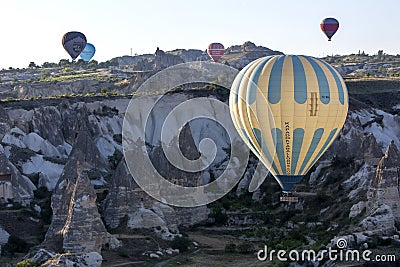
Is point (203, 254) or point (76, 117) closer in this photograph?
point (203, 254)

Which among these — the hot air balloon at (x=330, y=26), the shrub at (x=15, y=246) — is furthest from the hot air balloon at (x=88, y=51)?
the shrub at (x=15, y=246)

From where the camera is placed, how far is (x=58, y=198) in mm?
35125

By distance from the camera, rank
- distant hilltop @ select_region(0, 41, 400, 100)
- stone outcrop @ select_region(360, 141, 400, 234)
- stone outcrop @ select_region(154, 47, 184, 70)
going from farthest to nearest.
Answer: stone outcrop @ select_region(154, 47, 184, 70) → distant hilltop @ select_region(0, 41, 400, 100) → stone outcrop @ select_region(360, 141, 400, 234)

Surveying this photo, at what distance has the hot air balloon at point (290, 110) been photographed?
124ft

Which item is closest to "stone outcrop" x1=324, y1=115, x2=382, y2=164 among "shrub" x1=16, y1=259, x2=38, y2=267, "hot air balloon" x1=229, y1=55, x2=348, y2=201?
"hot air balloon" x1=229, y1=55, x2=348, y2=201

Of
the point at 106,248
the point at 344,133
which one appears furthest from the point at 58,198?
the point at 344,133

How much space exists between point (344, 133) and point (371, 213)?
59.4 feet

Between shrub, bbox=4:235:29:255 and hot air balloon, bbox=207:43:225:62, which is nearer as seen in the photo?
shrub, bbox=4:235:29:255

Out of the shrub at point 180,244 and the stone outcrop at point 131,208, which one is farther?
the stone outcrop at point 131,208

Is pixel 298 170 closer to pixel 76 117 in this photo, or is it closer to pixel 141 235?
pixel 141 235

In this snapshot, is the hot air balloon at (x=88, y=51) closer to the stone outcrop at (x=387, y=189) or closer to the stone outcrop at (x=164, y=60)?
the stone outcrop at (x=164, y=60)

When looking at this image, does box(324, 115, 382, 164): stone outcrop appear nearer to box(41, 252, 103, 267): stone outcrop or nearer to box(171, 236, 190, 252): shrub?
box(171, 236, 190, 252): shrub

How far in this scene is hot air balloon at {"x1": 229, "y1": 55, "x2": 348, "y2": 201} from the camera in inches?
1485

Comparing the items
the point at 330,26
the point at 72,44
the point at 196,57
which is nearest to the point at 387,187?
the point at 330,26
